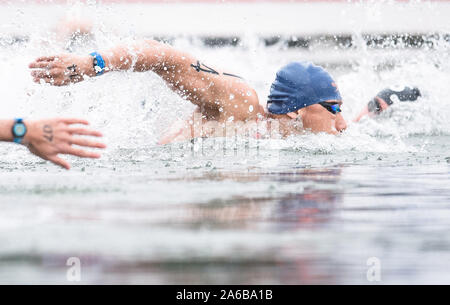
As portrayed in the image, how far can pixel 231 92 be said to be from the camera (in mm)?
5387

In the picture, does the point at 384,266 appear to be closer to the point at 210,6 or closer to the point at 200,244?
the point at 200,244

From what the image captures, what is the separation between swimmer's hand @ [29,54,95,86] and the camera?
4.07 meters

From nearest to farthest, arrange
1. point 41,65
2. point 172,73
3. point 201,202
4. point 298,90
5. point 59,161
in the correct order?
point 201,202
point 59,161
point 41,65
point 172,73
point 298,90

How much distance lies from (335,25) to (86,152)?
1018 centimetres

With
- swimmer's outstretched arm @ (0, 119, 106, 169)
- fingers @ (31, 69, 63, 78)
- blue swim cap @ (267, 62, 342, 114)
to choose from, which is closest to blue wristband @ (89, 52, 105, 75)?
fingers @ (31, 69, 63, 78)

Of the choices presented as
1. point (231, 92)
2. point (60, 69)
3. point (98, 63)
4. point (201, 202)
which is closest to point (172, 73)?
point (231, 92)

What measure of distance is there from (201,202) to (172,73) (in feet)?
7.56

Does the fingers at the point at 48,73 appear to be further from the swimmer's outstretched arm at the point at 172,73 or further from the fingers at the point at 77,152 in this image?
the fingers at the point at 77,152

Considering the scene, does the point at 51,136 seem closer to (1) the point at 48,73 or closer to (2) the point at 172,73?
(1) the point at 48,73

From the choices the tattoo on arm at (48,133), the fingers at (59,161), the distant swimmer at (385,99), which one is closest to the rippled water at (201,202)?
the fingers at (59,161)

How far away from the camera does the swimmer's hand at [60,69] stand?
4070mm

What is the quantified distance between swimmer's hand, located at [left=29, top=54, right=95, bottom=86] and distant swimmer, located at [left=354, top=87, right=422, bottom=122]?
360 cm

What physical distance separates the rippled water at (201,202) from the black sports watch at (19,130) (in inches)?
10.1

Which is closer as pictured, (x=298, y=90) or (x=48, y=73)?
(x=48, y=73)
